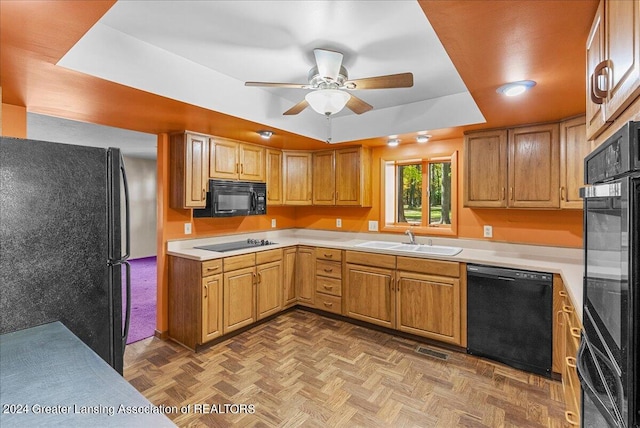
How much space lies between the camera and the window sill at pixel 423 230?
3.51m

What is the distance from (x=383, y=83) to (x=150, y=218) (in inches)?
283

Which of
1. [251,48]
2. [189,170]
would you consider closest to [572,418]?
[251,48]

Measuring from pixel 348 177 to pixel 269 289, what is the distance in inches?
66.5

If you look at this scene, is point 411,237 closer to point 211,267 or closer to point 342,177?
point 342,177

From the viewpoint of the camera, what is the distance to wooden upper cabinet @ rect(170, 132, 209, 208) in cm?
311

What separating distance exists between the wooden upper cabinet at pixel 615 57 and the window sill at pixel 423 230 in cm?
232

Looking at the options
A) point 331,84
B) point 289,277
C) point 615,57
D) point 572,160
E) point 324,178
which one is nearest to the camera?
point 615,57

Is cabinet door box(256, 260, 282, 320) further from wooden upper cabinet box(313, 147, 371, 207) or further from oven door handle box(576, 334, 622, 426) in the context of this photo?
oven door handle box(576, 334, 622, 426)

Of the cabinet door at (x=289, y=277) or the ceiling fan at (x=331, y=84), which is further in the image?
the cabinet door at (x=289, y=277)

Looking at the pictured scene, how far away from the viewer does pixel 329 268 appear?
3703 mm

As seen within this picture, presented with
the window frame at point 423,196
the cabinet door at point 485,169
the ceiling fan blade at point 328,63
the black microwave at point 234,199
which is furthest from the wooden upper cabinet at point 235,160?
the cabinet door at point 485,169

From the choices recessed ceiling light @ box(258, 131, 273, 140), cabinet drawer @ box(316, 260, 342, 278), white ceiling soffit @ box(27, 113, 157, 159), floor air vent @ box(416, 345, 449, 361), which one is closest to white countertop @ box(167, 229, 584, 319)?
cabinet drawer @ box(316, 260, 342, 278)

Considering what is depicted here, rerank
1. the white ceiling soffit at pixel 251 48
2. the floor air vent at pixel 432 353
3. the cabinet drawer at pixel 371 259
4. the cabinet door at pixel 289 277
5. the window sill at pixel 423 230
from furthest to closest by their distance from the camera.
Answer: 1. the cabinet door at pixel 289 277
2. the window sill at pixel 423 230
3. the cabinet drawer at pixel 371 259
4. the floor air vent at pixel 432 353
5. the white ceiling soffit at pixel 251 48

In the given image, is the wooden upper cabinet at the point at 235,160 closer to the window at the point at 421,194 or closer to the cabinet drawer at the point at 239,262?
the cabinet drawer at the point at 239,262
